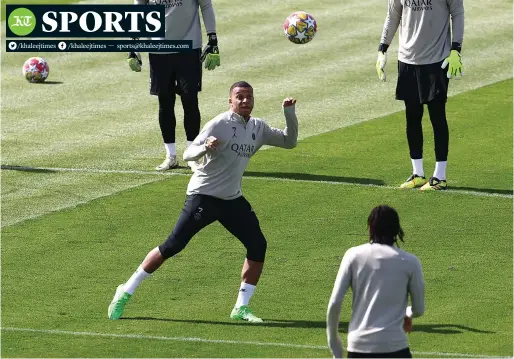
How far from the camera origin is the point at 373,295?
10359mm

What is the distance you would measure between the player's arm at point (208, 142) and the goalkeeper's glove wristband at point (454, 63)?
20.5ft

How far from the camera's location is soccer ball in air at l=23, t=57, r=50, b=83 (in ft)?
94.7

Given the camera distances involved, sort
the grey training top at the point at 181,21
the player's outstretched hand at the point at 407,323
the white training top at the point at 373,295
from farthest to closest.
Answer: the grey training top at the point at 181,21 → the player's outstretched hand at the point at 407,323 → the white training top at the point at 373,295

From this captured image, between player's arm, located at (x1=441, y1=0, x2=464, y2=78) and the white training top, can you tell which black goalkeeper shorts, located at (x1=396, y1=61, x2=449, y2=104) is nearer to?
player's arm, located at (x1=441, y1=0, x2=464, y2=78)

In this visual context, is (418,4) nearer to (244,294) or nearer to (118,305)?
(244,294)

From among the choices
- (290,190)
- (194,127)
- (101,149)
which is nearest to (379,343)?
(290,190)

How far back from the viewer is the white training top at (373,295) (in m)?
10.3

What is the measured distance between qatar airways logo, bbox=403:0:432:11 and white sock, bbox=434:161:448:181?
2.21 m

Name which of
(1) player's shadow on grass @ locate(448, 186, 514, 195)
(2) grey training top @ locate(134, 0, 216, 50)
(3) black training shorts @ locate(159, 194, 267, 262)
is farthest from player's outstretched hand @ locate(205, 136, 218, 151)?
(2) grey training top @ locate(134, 0, 216, 50)

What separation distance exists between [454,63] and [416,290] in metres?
9.54

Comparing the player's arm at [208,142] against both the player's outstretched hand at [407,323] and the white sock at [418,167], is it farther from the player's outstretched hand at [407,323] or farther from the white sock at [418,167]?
the white sock at [418,167]

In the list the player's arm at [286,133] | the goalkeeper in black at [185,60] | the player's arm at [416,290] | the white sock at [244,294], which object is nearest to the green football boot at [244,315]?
the white sock at [244,294]

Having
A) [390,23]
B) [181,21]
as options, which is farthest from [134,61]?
[390,23]

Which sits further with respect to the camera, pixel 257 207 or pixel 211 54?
pixel 211 54
